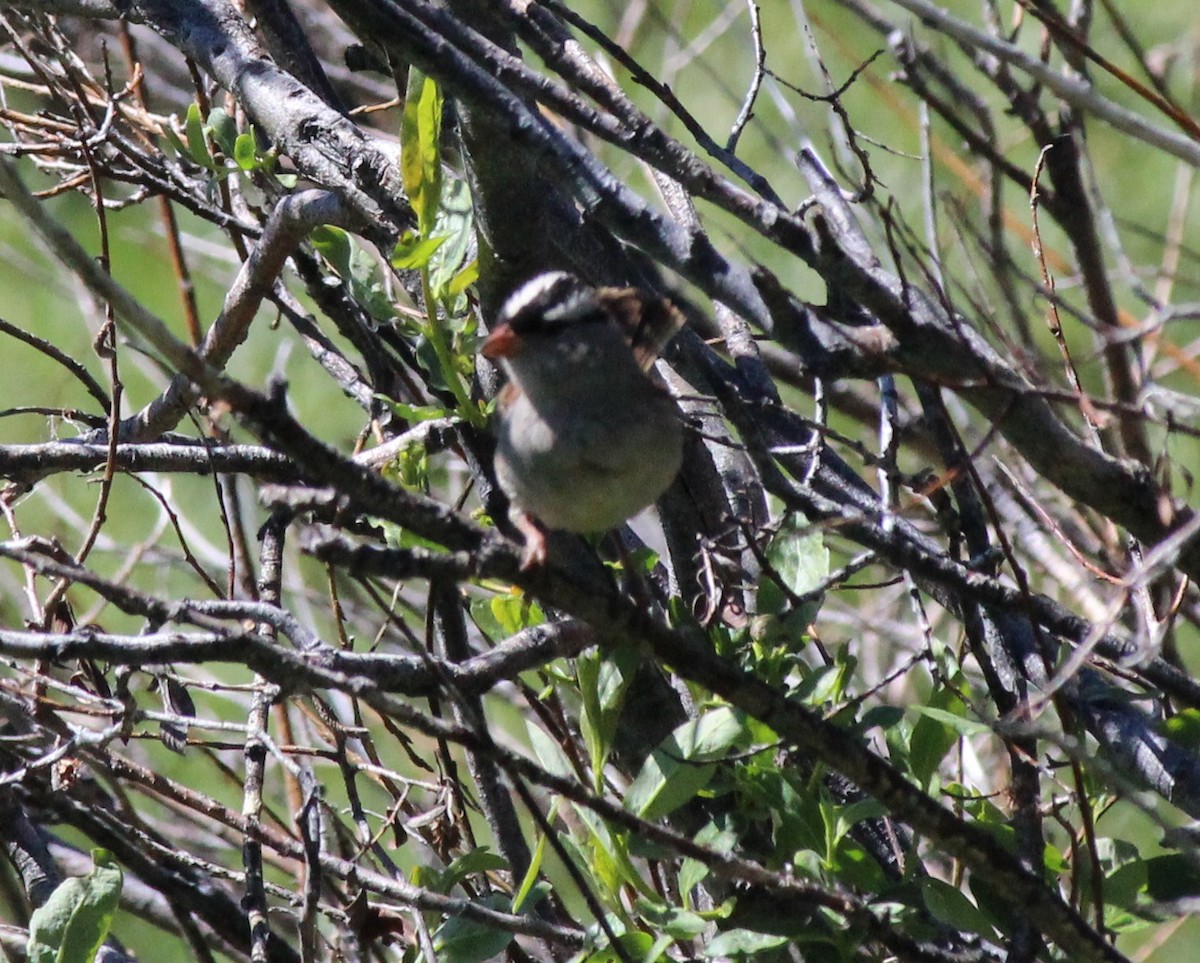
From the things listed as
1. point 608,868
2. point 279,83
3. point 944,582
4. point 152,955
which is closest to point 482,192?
point 279,83

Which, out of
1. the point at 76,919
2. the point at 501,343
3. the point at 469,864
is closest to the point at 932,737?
the point at 469,864

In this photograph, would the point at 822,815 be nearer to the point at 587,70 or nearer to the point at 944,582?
the point at 944,582

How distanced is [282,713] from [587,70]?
172 centimetres

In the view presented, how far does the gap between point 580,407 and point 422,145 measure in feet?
1.90

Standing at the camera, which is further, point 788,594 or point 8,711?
point 8,711

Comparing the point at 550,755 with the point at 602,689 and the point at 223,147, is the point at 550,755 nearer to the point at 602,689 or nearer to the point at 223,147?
the point at 602,689

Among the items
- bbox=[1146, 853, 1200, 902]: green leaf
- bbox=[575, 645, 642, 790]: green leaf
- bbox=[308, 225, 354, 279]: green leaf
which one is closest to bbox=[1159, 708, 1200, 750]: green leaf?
bbox=[1146, 853, 1200, 902]: green leaf

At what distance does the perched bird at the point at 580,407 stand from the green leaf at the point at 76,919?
84 centimetres

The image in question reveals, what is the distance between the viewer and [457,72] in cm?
178

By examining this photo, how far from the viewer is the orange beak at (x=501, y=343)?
2293 mm

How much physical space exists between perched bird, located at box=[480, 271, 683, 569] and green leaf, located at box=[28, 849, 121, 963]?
840mm

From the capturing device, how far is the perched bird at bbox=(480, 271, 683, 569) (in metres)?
2.34

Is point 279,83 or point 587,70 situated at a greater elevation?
point 279,83

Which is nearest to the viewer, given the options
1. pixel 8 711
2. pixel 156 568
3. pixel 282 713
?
pixel 8 711
